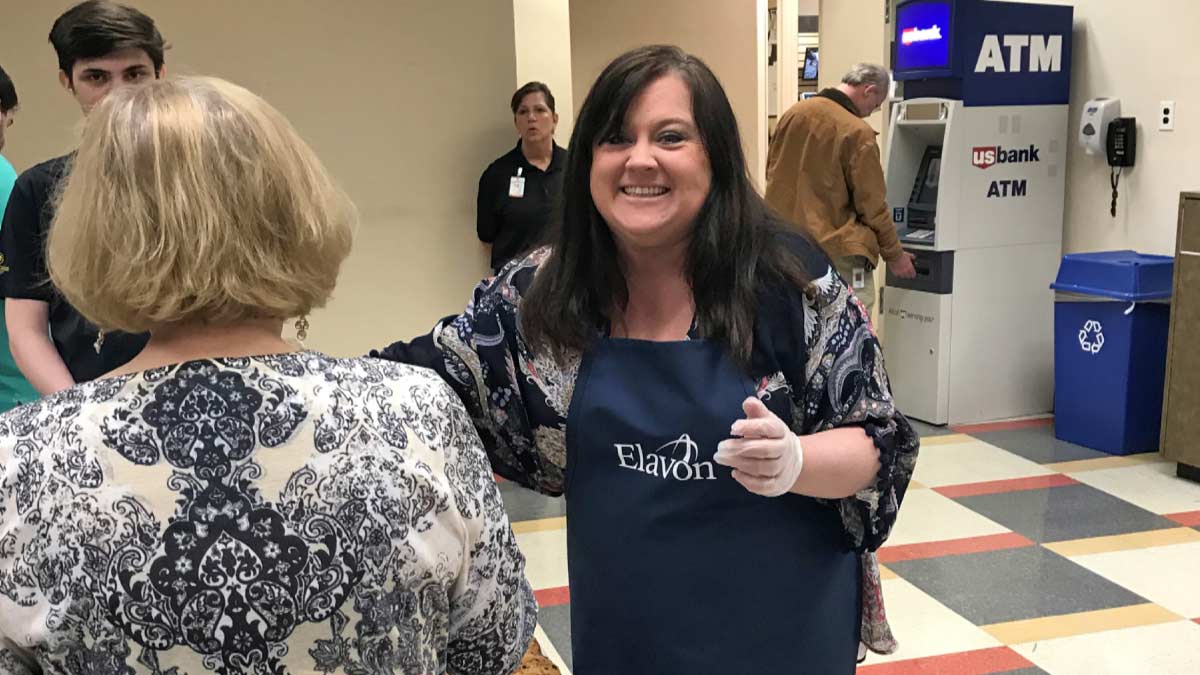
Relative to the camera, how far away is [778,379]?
142 centimetres

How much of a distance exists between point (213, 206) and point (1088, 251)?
4.99 metres

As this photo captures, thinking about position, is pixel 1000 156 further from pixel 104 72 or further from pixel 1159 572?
pixel 104 72

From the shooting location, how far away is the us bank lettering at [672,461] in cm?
139

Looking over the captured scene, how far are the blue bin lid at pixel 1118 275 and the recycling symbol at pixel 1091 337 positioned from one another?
15cm

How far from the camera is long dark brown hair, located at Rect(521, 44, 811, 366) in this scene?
1.42 meters

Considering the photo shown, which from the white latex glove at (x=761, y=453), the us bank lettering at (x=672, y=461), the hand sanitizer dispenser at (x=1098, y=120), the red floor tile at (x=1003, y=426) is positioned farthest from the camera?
the red floor tile at (x=1003, y=426)

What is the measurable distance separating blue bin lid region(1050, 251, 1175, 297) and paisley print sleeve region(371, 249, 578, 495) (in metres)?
3.67

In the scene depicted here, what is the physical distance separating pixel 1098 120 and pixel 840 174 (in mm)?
1282

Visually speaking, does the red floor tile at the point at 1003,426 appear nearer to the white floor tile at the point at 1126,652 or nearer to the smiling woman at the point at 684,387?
the white floor tile at the point at 1126,652

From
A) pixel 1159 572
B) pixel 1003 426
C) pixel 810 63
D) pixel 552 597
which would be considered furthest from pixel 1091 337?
pixel 810 63

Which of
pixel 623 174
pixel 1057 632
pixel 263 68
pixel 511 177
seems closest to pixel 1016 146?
pixel 511 177

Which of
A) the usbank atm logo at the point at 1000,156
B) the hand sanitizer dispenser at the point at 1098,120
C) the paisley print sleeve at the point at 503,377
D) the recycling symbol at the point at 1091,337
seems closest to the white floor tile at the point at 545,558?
the paisley print sleeve at the point at 503,377

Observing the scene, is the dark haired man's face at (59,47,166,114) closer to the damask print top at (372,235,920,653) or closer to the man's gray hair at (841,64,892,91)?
the damask print top at (372,235,920,653)

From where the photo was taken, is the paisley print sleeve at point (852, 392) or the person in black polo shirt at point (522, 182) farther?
the person in black polo shirt at point (522, 182)
